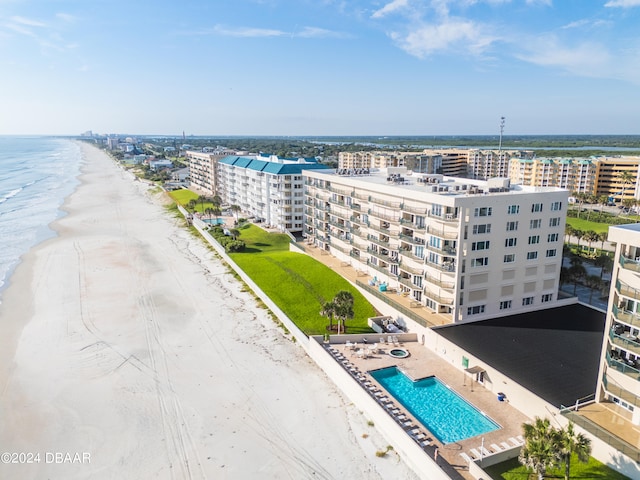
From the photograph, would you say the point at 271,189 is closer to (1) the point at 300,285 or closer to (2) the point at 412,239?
(1) the point at 300,285

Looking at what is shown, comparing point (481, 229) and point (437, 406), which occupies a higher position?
point (481, 229)

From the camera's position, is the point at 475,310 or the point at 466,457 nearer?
the point at 466,457

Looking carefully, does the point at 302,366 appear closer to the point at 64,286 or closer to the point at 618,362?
the point at 618,362

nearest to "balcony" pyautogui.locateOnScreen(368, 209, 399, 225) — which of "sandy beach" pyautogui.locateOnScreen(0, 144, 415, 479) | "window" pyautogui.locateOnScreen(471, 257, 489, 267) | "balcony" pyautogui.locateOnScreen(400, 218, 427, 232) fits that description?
"balcony" pyautogui.locateOnScreen(400, 218, 427, 232)

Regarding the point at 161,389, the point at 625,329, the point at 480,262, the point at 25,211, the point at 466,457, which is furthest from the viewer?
the point at 25,211

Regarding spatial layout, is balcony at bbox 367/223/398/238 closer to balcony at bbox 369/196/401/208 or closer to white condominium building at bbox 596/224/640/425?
balcony at bbox 369/196/401/208

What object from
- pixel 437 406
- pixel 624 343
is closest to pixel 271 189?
pixel 437 406

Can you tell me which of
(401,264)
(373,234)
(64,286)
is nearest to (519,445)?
(401,264)

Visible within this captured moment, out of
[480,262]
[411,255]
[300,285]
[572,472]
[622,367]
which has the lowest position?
[572,472]
